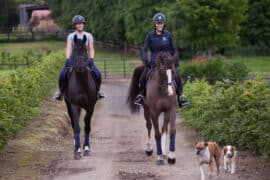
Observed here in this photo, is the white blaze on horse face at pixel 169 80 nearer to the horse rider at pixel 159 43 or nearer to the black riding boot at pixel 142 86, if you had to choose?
the horse rider at pixel 159 43

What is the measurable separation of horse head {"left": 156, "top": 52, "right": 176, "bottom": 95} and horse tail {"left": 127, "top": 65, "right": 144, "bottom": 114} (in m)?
2.31

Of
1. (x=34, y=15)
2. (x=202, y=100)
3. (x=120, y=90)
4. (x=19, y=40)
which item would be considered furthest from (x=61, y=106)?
(x=34, y=15)

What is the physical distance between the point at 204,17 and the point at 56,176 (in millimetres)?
36499

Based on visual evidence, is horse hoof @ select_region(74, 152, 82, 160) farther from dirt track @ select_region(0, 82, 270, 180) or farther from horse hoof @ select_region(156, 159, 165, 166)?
horse hoof @ select_region(156, 159, 165, 166)

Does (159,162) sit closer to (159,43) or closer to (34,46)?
(159,43)

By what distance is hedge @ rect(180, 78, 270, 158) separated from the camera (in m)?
13.1

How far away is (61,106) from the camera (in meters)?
24.5

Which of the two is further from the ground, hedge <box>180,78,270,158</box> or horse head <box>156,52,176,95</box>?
horse head <box>156,52,176,95</box>

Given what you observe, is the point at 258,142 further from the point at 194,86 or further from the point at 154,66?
the point at 194,86

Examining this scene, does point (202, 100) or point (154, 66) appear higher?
point (154, 66)

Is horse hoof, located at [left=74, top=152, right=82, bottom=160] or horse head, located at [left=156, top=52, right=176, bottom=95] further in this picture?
horse hoof, located at [left=74, top=152, right=82, bottom=160]

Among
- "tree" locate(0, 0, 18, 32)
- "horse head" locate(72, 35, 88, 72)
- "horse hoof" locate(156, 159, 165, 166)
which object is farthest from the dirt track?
Result: "tree" locate(0, 0, 18, 32)

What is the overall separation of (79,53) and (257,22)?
53169 millimetres

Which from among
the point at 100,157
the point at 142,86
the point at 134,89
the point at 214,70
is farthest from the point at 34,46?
the point at 100,157
